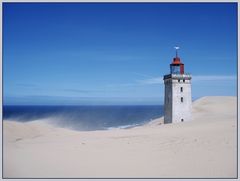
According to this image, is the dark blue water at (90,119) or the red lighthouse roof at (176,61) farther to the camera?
the dark blue water at (90,119)

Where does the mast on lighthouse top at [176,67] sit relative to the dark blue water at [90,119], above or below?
above

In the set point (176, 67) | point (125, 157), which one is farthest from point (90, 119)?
point (125, 157)

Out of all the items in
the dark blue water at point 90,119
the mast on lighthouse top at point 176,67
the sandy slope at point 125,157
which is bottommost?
the sandy slope at point 125,157

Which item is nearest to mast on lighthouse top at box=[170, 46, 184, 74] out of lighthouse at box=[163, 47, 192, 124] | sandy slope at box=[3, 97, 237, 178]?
lighthouse at box=[163, 47, 192, 124]

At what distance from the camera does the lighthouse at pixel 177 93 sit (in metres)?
32.1

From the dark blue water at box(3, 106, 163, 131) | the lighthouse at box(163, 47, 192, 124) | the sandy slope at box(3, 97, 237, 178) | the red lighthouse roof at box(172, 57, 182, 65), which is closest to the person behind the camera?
the sandy slope at box(3, 97, 237, 178)

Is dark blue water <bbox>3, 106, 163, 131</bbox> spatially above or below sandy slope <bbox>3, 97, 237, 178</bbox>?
above

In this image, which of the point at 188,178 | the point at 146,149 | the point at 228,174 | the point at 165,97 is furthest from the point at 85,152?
the point at 165,97

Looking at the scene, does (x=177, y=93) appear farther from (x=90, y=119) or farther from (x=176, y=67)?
(x=90, y=119)

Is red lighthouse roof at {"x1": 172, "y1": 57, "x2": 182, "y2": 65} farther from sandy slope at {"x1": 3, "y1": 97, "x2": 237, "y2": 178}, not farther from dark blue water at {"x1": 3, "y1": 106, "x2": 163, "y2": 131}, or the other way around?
dark blue water at {"x1": 3, "y1": 106, "x2": 163, "y2": 131}

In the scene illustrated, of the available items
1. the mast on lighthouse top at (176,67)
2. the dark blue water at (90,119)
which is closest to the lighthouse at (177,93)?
the mast on lighthouse top at (176,67)

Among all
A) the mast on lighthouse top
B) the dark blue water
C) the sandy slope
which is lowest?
the sandy slope

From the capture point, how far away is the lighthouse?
3212cm

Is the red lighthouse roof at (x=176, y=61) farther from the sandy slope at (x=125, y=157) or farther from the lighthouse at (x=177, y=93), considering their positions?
the sandy slope at (x=125, y=157)
